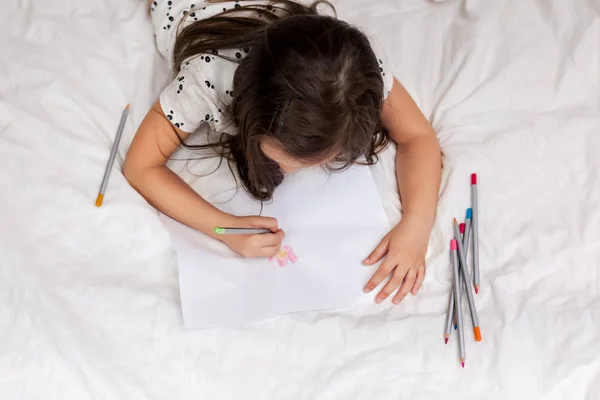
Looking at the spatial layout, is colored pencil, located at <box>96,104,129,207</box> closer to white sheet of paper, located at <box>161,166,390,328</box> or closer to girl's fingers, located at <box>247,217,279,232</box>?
white sheet of paper, located at <box>161,166,390,328</box>

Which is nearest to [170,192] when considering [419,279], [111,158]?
[111,158]

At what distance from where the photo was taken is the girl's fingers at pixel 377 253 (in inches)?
34.7

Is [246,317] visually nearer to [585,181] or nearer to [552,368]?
[552,368]

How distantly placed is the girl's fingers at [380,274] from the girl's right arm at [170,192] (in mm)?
133

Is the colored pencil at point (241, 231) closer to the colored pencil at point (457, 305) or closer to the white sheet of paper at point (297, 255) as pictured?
the white sheet of paper at point (297, 255)

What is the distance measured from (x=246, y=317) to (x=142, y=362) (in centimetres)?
14

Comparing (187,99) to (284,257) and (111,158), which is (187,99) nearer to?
(111,158)

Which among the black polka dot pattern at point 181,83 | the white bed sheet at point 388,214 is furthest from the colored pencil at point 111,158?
the black polka dot pattern at point 181,83

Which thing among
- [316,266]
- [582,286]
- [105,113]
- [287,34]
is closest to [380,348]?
[316,266]

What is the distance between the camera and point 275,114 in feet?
2.35

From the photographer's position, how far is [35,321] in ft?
2.53

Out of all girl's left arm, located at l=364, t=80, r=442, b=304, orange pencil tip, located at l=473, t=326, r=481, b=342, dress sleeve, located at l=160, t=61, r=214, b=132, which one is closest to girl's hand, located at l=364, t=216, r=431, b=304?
girl's left arm, located at l=364, t=80, r=442, b=304

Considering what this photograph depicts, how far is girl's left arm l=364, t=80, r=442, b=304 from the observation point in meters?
0.86

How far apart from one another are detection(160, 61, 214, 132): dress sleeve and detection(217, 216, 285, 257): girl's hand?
15cm
